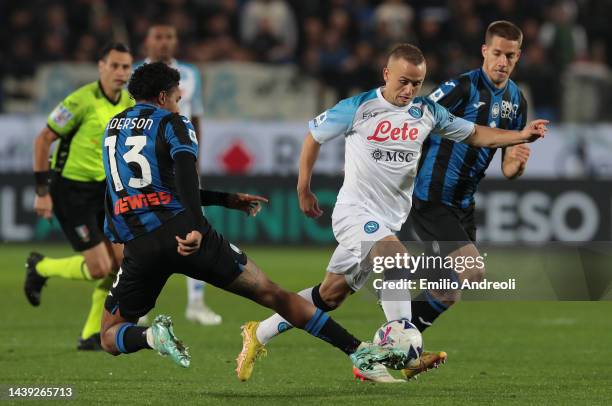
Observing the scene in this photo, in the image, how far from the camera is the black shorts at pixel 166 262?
7164mm

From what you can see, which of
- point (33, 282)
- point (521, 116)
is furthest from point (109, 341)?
point (33, 282)

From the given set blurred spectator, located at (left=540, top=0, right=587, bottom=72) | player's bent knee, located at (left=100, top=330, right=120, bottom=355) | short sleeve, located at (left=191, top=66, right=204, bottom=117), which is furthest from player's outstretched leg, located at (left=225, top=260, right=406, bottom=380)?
blurred spectator, located at (left=540, top=0, right=587, bottom=72)

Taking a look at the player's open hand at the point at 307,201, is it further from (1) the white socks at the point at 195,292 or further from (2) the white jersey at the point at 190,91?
(1) the white socks at the point at 195,292

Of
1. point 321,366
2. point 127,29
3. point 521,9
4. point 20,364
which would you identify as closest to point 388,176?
point 321,366

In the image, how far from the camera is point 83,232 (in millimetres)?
10344

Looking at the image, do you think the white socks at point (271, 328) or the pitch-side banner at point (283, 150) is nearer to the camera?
the white socks at point (271, 328)

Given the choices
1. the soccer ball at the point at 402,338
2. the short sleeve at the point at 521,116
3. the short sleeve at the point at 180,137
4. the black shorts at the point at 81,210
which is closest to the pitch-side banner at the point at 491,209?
the black shorts at the point at 81,210

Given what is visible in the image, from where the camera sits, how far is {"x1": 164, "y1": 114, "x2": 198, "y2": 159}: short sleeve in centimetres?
704

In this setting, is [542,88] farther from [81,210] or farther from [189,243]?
[189,243]

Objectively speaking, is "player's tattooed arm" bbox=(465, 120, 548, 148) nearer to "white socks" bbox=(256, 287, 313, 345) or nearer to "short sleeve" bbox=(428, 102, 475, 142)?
"short sleeve" bbox=(428, 102, 475, 142)

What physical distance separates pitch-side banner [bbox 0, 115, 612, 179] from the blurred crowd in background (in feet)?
1.71

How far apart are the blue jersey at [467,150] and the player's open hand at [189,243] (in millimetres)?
2420

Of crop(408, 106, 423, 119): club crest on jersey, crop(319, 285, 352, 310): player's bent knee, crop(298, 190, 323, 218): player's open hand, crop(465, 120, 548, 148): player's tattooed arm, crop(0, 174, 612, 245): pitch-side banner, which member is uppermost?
crop(408, 106, 423, 119): club crest on jersey

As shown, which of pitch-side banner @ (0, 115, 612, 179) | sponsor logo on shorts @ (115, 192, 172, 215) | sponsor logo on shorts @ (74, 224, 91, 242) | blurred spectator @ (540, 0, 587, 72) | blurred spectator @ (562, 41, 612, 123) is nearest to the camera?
sponsor logo on shorts @ (115, 192, 172, 215)
